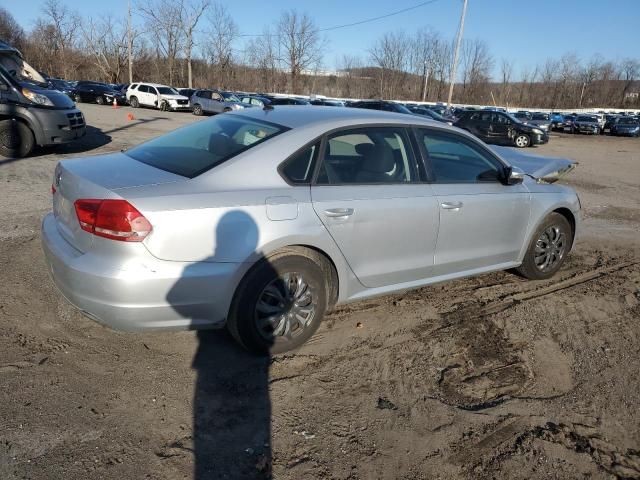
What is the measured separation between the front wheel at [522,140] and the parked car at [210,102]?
16.4 m

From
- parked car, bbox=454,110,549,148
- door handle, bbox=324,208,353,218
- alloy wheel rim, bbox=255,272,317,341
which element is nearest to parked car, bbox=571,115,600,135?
parked car, bbox=454,110,549,148

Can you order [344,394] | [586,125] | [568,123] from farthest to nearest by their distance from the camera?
[568,123], [586,125], [344,394]

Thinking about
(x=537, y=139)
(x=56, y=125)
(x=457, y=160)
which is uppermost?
(x=457, y=160)

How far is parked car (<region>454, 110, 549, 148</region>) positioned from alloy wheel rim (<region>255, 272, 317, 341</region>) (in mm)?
22500

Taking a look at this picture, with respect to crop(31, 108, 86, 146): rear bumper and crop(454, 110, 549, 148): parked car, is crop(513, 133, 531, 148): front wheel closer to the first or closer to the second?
crop(454, 110, 549, 148): parked car

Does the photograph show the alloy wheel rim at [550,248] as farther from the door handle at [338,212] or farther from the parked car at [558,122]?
the parked car at [558,122]

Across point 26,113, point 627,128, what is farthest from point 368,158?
point 627,128

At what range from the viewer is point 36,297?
4090mm

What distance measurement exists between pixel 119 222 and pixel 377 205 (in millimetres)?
1737

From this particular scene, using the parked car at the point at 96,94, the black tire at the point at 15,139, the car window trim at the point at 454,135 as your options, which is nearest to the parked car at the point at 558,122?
the parked car at the point at 96,94

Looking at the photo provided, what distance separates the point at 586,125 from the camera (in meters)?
40.0

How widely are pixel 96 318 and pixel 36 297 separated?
56.5 inches

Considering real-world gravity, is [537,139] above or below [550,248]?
below

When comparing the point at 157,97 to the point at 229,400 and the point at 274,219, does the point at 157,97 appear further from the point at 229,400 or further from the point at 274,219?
the point at 229,400
